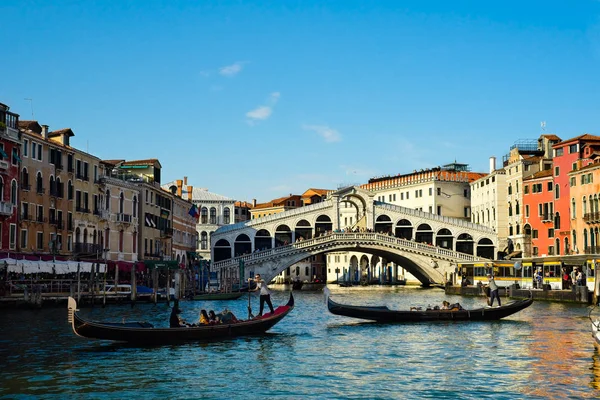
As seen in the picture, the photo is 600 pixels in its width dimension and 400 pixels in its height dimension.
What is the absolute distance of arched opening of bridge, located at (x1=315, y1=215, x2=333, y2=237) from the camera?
202ft

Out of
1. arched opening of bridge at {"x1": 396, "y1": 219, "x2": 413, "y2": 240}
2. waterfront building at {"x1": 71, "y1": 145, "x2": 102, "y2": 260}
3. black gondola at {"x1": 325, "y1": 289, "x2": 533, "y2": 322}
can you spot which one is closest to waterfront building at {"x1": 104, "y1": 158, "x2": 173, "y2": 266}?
waterfront building at {"x1": 71, "y1": 145, "x2": 102, "y2": 260}

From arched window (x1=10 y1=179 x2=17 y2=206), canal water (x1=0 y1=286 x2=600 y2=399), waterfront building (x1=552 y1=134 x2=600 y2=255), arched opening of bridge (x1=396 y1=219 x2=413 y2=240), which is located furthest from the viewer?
arched opening of bridge (x1=396 y1=219 x2=413 y2=240)

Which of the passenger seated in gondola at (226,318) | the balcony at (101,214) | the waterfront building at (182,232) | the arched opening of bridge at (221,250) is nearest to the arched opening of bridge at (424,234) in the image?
the arched opening of bridge at (221,250)

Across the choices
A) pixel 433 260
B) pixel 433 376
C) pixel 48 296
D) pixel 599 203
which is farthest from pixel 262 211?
pixel 433 376

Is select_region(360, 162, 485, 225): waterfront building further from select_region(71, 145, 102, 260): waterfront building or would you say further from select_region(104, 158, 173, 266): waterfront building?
select_region(71, 145, 102, 260): waterfront building

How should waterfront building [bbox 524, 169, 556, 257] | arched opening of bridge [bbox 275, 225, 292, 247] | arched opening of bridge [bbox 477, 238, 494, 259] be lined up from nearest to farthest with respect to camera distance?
waterfront building [bbox 524, 169, 556, 257] → arched opening of bridge [bbox 477, 238, 494, 259] → arched opening of bridge [bbox 275, 225, 292, 247]

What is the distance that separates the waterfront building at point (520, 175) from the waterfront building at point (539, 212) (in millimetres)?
433

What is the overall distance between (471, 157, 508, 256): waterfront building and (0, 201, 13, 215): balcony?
3664cm

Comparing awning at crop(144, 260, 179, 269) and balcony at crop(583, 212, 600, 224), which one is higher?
balcony at crop(583, 212, 600, 224)

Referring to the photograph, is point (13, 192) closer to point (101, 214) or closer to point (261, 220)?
point (101, 214)

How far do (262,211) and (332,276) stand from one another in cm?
1019

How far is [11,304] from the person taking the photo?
3052 centimetres

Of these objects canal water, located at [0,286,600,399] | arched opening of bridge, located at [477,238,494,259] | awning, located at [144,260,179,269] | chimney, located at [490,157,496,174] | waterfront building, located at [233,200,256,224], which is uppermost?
chimney, located at [490,157,496,174]

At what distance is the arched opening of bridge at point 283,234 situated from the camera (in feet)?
201
